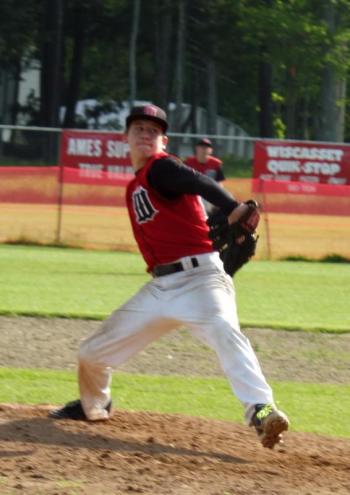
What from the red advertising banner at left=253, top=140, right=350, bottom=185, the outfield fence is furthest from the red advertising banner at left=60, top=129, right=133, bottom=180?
the red advertising banner at left=253, top=140, right=350, bottom=185

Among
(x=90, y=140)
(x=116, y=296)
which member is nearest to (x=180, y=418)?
(x=116, y=296)

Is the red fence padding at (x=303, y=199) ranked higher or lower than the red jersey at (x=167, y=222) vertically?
lower

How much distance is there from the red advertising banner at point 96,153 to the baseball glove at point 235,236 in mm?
15623

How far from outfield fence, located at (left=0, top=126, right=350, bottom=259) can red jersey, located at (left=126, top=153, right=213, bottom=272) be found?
44.7 feet

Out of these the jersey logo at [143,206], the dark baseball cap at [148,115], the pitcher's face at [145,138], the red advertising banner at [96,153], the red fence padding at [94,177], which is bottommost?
the red fence padding at [94,177]

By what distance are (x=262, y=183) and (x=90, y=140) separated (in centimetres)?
341

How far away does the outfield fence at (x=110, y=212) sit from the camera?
20625 millimetres

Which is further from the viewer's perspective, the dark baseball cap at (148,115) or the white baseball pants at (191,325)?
the dark baseball cap at (148,115)

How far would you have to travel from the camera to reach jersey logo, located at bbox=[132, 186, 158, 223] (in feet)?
21.4

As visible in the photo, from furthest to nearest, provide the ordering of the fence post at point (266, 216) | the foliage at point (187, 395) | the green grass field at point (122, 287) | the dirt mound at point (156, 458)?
the fence post at point (266, 216)
the green grass field at point (122, 287)
the foliage at point (187, 395)
the dirt mound at point (156, 458)

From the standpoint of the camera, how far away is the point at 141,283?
15.1 meters

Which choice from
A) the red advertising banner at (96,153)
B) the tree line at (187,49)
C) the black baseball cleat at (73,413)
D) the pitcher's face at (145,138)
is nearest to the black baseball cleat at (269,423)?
the black baseball cleat at (73,413)

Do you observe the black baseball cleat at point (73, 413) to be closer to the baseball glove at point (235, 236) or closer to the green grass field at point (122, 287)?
the baseball glove at point (235, 236)

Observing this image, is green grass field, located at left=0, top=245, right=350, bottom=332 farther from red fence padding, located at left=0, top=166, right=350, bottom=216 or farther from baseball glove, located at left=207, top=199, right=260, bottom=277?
baseball glove, located at left=207, top=199, right=260, bottom=277
